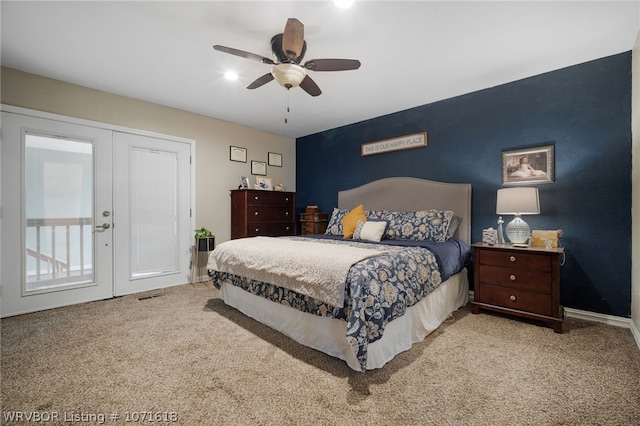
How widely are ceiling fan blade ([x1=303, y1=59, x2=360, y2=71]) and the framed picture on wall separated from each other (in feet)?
7.07

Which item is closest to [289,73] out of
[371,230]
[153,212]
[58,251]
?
[371,230]

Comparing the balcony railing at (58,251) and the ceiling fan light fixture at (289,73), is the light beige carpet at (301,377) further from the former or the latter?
the ceiling fan light fixture at (289,73)

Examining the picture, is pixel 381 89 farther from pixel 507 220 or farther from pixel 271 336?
pixel 271 336

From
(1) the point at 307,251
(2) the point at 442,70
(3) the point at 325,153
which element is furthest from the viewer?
(3) the point at 325,153

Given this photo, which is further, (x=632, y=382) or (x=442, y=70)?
(x=442, y=70)

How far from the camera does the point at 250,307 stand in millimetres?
2785

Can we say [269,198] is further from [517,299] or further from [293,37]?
[517,299]

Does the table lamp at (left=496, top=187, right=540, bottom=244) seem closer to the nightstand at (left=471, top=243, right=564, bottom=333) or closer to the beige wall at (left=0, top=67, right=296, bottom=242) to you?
the nightstand at (left=471, top=243, right=564, bottom=333)

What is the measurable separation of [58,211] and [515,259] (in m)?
4.82

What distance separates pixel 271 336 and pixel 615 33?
380cm

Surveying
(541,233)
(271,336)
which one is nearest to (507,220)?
(541,233)

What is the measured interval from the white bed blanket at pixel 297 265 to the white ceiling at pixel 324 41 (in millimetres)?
1790

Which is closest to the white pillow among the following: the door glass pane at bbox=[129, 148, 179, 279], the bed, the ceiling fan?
the bed

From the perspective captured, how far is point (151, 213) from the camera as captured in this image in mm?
3920
